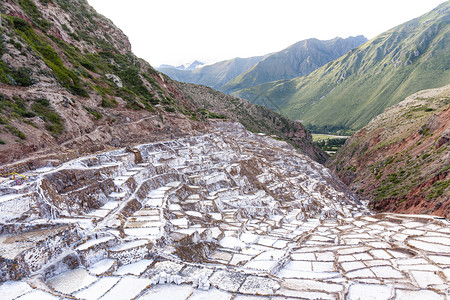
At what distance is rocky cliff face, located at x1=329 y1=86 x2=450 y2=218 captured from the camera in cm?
3353

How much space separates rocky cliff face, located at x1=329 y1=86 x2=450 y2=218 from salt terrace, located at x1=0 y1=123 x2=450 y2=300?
12314 mm

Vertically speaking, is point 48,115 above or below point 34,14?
below

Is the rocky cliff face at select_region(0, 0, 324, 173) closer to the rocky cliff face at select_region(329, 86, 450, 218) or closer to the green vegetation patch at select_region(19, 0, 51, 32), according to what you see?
the green vegetation patch at select_region(19, 0, 51, 32)

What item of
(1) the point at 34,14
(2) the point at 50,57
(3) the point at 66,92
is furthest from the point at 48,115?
(1) the point at 34,14

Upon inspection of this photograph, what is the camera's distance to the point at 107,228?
12391 millimetres

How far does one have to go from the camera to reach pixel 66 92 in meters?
26.7

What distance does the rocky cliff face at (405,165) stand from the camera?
33528 millimetres

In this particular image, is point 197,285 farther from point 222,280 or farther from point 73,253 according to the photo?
point 73,253

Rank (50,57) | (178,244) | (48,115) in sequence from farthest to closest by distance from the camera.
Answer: (50,57)
(48,115)
(178,244)

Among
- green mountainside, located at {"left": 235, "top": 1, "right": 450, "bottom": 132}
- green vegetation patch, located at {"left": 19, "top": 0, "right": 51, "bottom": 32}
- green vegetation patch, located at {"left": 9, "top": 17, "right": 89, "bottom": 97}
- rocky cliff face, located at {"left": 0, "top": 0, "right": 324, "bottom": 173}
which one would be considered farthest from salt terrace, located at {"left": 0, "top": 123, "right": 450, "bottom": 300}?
green mountainside, located at {"left": 235, "top": 1, "right": 450, "bottom": 132}

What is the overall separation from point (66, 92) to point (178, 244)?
22569 mm

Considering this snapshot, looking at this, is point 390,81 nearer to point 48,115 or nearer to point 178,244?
A: point 48,115

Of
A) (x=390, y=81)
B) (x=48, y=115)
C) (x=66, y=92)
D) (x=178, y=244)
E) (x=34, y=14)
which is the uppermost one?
(x=34, y=14)

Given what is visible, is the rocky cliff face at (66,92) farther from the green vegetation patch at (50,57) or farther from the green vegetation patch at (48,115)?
the green vegetation patch at (50,57)
